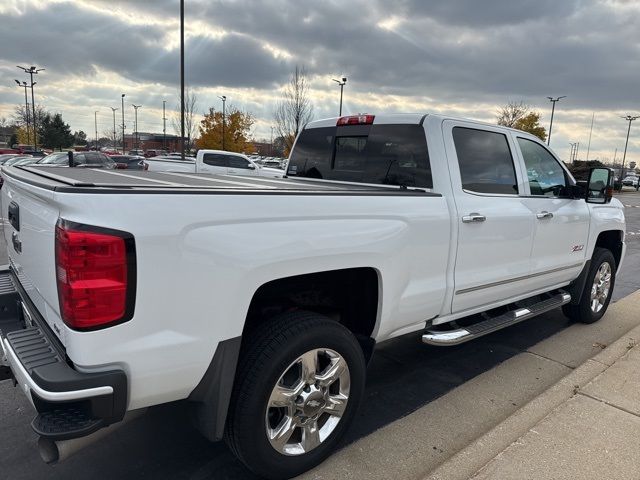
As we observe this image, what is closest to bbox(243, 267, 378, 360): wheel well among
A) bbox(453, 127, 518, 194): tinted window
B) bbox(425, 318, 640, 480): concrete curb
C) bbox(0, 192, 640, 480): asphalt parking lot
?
bbox(0, 192, 640, 480): asphalt parking lot

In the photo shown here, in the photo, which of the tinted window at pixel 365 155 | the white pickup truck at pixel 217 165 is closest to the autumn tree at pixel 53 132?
the white pickup truck at pixel 217 165

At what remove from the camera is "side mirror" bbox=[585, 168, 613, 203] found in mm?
4727

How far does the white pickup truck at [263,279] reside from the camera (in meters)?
1.92

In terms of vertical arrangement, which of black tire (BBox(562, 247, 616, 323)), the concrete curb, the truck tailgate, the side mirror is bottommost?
the concrete curb

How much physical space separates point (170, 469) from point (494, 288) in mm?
2523

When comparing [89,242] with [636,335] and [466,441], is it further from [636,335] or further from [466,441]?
[636,335]

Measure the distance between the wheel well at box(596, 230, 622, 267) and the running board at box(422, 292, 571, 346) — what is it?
1170 mm

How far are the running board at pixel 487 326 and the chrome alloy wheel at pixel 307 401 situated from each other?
84 centimetres

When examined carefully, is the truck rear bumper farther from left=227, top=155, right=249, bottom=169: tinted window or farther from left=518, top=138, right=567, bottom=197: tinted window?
left=227, top=155, right=249, bottom=169: tinted window

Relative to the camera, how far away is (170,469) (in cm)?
274

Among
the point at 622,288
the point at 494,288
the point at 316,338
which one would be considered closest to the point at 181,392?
the point at 316,338

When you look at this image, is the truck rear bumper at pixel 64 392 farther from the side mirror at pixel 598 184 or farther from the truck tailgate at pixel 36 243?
the side mirror at pixel 598 184

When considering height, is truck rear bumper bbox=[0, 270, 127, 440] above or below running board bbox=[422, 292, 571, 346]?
above

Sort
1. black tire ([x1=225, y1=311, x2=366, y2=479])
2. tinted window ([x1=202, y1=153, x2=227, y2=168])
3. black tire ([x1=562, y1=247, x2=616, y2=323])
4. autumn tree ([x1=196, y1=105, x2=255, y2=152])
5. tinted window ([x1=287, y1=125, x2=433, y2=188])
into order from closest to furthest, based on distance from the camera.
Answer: black tire ([x1=225, y1=311, x2=366, y2=479]), tinted window ([x1=287, y1=125, x2=433, y2=188]), black tire ([x1=562, y1=247, x2=616, y2=323]), tinted window ([x1=202, y1=153, x2=227, y2=168]), autumn tree ([x1=196, y1=105, x2=255, y2=152])
